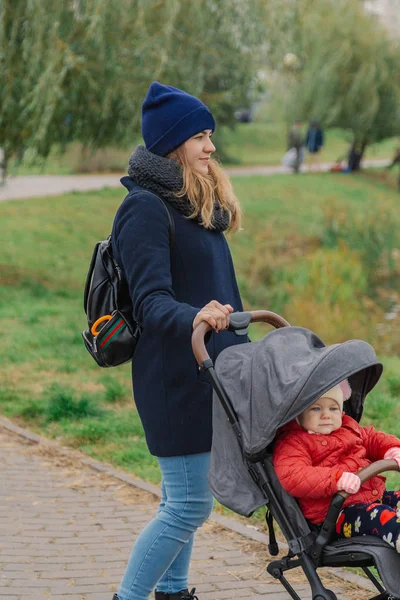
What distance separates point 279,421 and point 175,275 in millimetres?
737

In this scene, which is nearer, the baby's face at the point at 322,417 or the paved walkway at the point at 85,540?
the baby's face at the point at 322,417

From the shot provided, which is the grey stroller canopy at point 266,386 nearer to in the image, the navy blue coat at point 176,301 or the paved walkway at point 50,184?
the navy blue coat at point 176,301

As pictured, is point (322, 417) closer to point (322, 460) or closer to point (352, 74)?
point (322, 460)

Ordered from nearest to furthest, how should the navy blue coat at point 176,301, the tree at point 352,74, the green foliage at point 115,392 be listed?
the navy blue coat at point 176,301
the green foliage at point 115,392
the tree at point 352,74

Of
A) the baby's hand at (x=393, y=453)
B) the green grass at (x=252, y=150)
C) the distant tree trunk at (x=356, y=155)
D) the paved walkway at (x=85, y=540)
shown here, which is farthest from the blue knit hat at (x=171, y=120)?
the distant tree trunk at (x=356, y=155)

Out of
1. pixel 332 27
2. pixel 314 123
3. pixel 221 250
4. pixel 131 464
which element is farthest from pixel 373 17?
pixel 221 250

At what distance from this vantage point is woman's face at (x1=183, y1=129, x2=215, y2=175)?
368cm

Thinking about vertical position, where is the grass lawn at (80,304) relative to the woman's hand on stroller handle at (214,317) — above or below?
below

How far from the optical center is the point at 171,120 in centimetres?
365

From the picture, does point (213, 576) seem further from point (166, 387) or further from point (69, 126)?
point (69, 126)

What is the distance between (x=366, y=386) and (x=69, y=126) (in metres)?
9.96

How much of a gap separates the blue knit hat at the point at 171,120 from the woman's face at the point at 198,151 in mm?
29

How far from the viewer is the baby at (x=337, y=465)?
311cm

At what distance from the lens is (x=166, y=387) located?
3.65 meters
